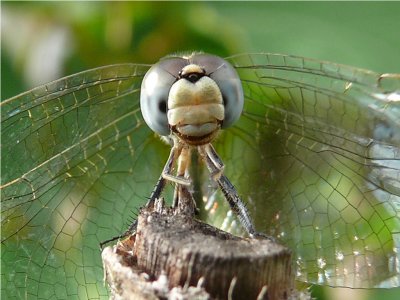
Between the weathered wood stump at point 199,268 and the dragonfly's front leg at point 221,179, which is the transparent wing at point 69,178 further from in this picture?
the weathered wood stump at point 199,268

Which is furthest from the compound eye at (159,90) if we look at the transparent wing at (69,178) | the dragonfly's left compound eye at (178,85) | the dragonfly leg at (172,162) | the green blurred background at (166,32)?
the green blurred background at (166,32)

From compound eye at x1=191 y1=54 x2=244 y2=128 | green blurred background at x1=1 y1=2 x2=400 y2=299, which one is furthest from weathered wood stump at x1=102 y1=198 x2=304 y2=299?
green blurred background at x1=1 y1=2 x2=400 y2=299

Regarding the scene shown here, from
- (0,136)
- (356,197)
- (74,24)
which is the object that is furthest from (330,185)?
(74,24)

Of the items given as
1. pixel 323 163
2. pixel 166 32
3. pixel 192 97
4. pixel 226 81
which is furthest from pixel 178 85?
pixel 166 32

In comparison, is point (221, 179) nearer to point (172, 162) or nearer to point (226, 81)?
point (172, 162)

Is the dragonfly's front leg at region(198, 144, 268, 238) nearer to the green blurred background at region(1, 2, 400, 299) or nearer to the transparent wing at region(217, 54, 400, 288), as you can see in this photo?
the transparent wing at region(217, 54, 400, 288)
